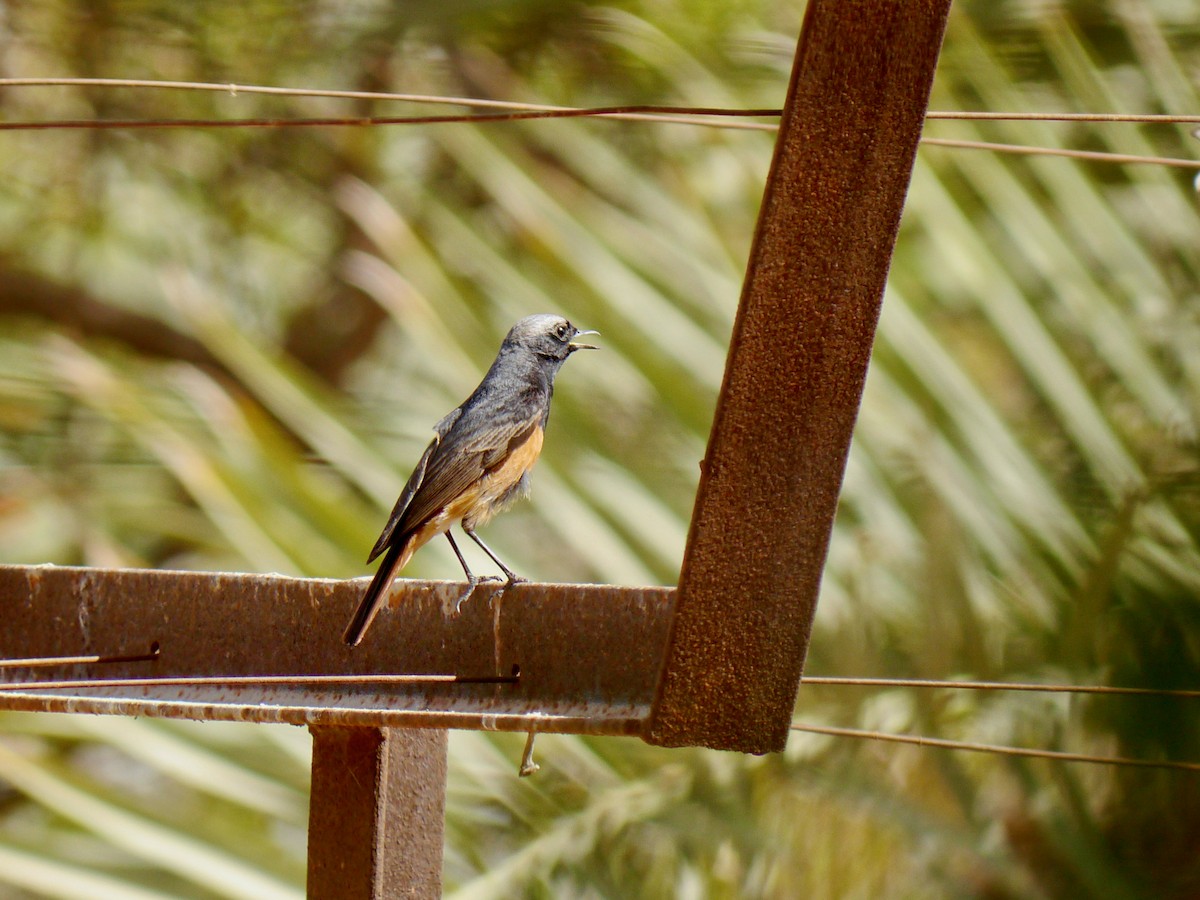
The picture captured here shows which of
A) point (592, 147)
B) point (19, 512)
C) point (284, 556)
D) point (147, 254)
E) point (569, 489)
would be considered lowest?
point (19, 512)

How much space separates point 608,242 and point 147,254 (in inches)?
148

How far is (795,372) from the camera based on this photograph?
1.10 meters

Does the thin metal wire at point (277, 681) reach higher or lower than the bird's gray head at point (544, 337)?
lower

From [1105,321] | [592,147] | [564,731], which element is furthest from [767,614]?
[592,147]

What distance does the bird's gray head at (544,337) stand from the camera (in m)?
1.90

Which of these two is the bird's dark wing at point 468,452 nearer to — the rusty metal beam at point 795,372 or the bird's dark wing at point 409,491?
the bird's dark wing at point 409,491

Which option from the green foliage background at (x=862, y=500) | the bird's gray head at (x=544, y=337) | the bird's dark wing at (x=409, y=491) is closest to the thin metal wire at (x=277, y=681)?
the bird's dark wing at (x=409, y=491)

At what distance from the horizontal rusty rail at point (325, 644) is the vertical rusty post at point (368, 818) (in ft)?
0.16

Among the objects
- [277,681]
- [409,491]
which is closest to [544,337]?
[409,491]

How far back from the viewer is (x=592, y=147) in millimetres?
3900

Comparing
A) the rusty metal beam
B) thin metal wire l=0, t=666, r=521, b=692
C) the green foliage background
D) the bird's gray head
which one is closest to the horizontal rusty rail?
thin metal wire l=0, t=666, r=521, b=692

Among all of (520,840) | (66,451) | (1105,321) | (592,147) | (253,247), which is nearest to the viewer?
(520,840)

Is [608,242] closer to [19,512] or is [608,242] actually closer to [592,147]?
[592,147]

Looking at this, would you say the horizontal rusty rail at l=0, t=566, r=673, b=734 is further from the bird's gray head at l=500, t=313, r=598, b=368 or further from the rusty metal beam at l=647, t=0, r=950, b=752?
the bird's gray head at l=500, t=313, r=598, b=368
